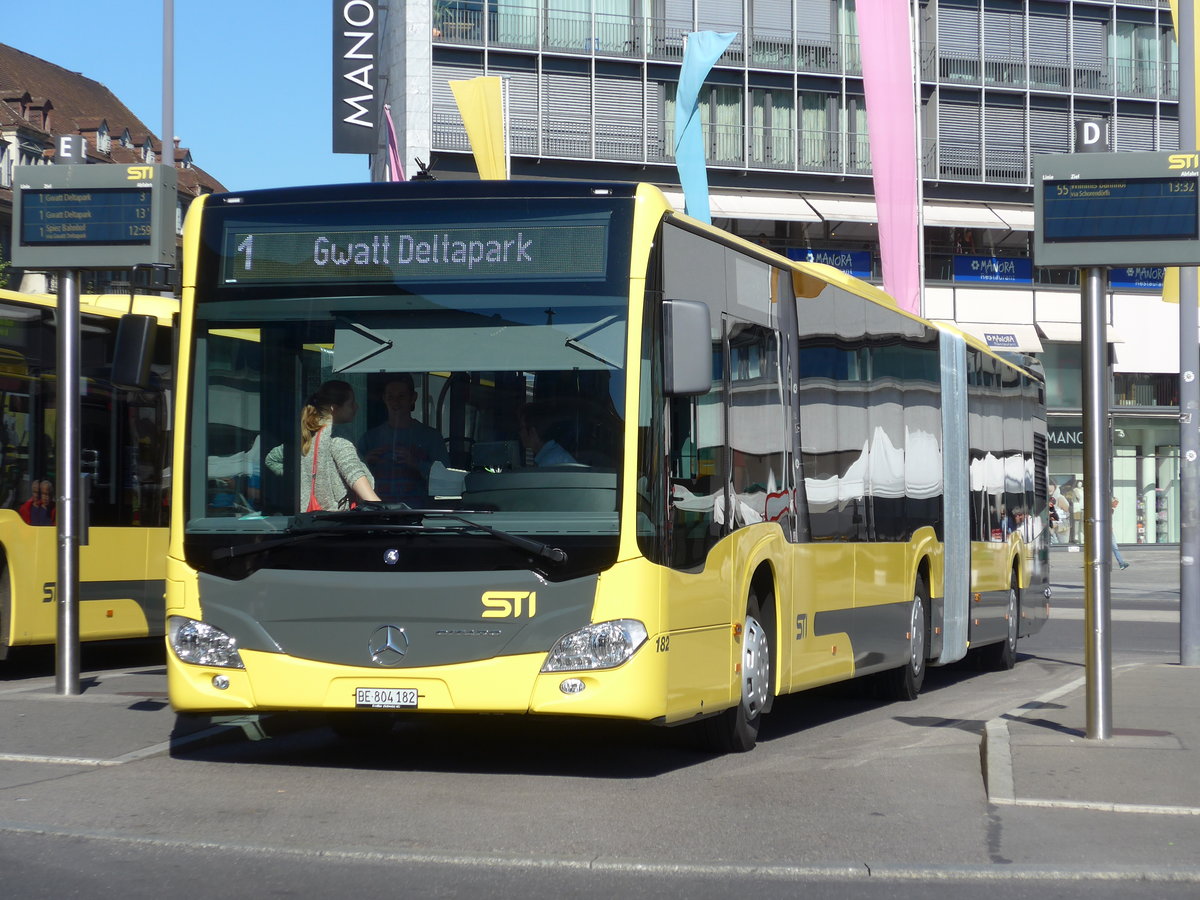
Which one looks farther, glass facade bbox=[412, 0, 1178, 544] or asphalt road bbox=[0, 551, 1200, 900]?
glass facade bbox=[412, 0, 1178, 544]

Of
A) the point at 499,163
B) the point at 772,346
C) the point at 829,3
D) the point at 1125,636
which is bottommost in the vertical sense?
the point at 1125,636

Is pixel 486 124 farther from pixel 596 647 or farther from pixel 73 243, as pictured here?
pixel 596 647

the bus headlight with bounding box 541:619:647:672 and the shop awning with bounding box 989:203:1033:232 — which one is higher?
the shop awning with bounding box 989:203:1033:232

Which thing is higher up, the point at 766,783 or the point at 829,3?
the point at 829,3

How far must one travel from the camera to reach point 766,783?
29.2 ft

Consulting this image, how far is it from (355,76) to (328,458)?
30.9m

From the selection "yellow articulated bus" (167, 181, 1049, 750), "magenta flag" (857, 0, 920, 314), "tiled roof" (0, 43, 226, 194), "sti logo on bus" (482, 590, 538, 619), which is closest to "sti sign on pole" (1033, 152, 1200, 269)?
"yellow articulated bus" (167, 181, 1049, 750)

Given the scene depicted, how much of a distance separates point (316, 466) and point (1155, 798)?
13.8 ft

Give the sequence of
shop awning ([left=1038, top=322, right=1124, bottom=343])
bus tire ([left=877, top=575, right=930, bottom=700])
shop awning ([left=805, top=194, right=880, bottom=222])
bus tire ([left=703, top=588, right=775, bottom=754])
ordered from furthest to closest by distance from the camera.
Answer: shop awning ([left=1038, top=322, right=1124, bottom=343]) → shop awning ([left=805, top=194, right=880, bottom=222]) → bus tire ([left=877, top=575, right=930, bottom=700]) → bus tire ([left=703, top=588, right=775, bottom=754])

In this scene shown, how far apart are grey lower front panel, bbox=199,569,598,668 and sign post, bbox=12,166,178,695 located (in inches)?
141

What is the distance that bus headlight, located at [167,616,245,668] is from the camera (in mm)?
8758

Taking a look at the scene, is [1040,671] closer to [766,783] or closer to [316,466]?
[766,783]

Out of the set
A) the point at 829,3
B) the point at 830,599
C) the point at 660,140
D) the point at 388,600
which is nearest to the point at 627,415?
A: the point at 388,600

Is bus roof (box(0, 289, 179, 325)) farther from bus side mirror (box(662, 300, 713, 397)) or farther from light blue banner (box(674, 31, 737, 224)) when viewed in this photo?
light blue banner (box(674, 31, 737, 224))
